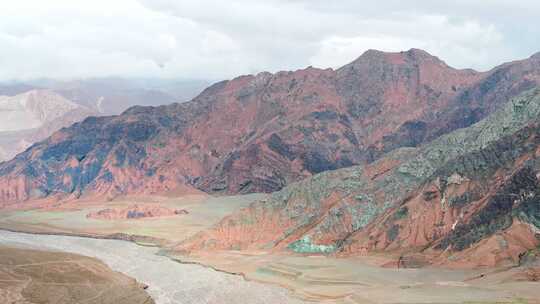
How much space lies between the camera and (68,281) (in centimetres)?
10562

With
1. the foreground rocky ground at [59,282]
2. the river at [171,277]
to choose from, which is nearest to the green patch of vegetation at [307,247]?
the river at [171,277]

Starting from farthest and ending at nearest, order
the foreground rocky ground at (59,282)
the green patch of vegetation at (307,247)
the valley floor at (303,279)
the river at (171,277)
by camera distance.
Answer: the green patch of vegetation at (307,247), the river at (171,277), the valley floor at (303,279), the foreground rocky ground at (59,282)

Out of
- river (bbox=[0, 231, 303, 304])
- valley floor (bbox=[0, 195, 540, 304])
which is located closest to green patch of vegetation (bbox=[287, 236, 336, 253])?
valley floor (bbox=[0, 195, 540, 304])

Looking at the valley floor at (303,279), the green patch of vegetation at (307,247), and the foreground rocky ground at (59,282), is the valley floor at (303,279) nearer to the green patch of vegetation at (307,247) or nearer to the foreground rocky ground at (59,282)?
the green patch of vegetation at (307,247)

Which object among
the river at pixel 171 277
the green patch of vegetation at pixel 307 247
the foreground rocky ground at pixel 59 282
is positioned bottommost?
the river at pixel 171 277

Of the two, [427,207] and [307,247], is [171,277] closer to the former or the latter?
[307,247]

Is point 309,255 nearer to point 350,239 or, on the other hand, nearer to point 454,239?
point 350,239

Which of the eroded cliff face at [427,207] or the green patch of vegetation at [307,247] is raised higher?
the eroded cliff face at [427,207]

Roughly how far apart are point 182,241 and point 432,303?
269 feet

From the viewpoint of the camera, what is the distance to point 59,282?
104m

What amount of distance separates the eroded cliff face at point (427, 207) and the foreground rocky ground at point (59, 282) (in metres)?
40.1

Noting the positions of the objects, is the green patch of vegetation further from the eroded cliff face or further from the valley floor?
the valley floor

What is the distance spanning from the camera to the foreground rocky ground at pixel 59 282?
95438 mm

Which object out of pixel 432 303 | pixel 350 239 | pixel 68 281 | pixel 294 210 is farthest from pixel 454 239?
pixel 68 281
